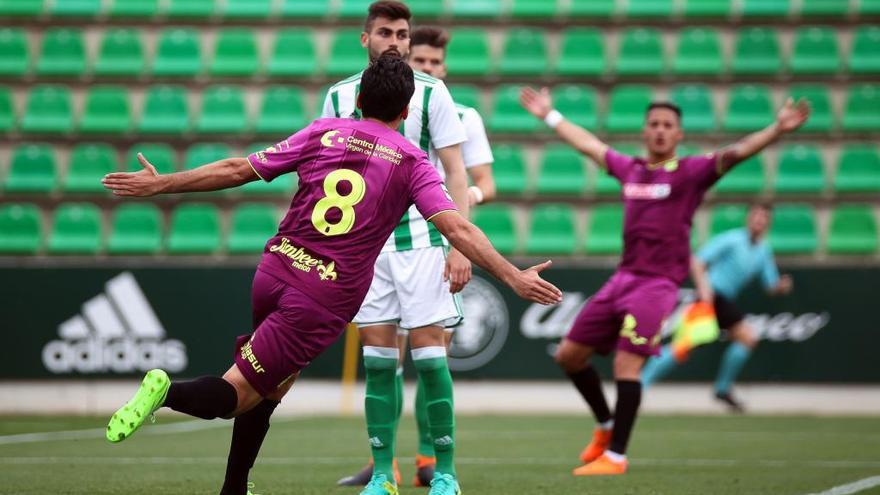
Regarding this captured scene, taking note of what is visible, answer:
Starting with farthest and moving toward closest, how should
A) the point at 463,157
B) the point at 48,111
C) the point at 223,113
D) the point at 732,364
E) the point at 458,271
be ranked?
the point at 48,111, the point at 223,113, the point at 732,364, the point at 463,157, the point at 458,271

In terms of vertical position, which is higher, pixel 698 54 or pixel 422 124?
pixel 698 54

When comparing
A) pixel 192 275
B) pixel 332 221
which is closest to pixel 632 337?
pixel 332 221

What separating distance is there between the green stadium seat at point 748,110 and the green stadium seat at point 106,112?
7420 mm

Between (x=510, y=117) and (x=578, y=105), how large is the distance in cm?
84

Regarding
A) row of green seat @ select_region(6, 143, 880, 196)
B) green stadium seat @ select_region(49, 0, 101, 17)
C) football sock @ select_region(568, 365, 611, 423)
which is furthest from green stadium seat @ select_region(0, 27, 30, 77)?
football sock @ select_region(568, 365, 611, 423)

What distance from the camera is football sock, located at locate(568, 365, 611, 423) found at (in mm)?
7492

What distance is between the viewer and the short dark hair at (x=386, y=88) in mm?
4613

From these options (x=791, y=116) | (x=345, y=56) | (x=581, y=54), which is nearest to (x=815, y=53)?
(x=581, y=54)

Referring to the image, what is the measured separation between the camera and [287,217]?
4.62 m

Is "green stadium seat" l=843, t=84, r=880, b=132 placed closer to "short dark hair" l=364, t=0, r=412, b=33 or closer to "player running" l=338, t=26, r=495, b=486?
"player running" l=338, t=26, r=495, b=486

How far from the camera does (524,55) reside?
15.8 m

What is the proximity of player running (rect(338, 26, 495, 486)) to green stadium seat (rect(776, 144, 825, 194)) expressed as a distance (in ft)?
29.1

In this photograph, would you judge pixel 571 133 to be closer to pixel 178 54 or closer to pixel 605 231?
pixel 605 231

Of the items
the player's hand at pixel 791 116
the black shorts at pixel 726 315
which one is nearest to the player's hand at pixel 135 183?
the player's hand at pixel 791 116
